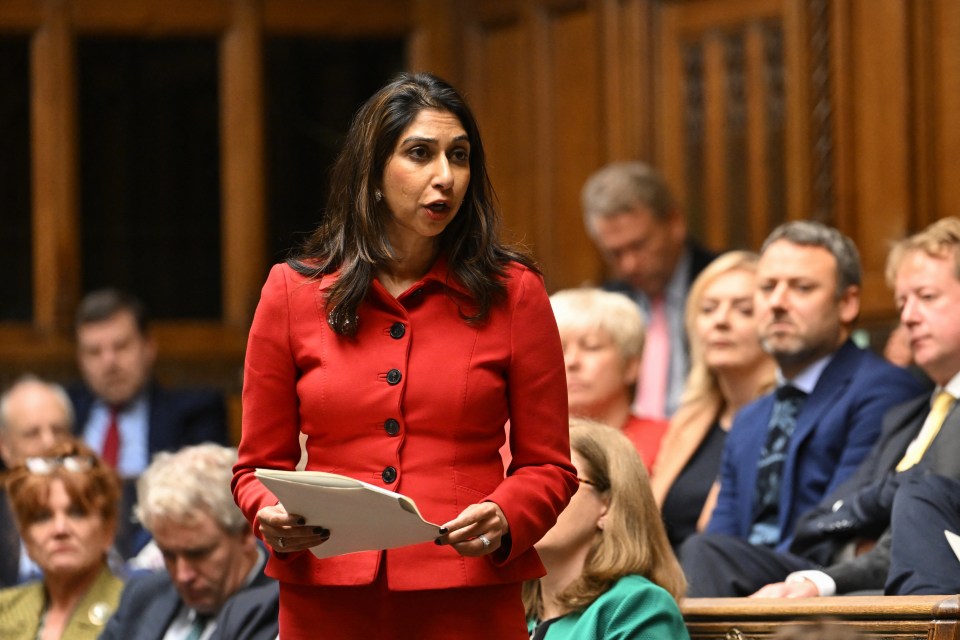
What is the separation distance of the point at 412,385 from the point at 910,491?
146cm

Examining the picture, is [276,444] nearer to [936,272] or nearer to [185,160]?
[936,272]

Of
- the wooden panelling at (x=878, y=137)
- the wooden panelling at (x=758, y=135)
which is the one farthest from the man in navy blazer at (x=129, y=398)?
the wooden panelling at (x=878, y=137)

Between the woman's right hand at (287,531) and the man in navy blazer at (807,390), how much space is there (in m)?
2.00

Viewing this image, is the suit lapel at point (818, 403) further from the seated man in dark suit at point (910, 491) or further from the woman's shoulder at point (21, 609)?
the woman's shoulder at point (21, 609)

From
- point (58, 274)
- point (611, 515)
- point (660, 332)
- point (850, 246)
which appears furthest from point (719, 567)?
point (58, 274)

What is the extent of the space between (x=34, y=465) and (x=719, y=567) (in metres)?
1.75

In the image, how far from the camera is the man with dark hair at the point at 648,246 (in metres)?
5.36

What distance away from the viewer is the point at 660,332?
5.31 metres

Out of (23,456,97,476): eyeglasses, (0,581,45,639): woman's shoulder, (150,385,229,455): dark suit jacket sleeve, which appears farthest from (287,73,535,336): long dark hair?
(150,385,229,455): dark suit jacket sleeve

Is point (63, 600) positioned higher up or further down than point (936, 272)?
further down

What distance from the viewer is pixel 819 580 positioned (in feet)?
10.9

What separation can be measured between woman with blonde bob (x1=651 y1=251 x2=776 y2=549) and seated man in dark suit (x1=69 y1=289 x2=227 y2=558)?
1848mm

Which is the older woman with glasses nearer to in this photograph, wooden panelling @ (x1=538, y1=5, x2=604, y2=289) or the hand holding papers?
the hand holding papers

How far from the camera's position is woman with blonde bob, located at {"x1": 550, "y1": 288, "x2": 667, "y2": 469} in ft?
13.8
